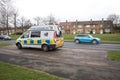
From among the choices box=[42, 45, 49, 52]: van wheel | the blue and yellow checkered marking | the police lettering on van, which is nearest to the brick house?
the blue and yellow checkered marking

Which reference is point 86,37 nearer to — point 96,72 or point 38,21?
point 96,72

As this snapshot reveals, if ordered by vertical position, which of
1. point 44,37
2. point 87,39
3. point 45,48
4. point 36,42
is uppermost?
point 44,37

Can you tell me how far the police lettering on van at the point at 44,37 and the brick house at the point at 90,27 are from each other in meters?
56.2

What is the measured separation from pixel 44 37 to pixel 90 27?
213 ft

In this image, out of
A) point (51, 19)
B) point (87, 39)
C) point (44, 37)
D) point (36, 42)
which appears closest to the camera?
point (44, 37)

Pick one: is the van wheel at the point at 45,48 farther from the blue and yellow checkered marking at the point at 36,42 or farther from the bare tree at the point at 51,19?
the bare tree at the point at 51,19

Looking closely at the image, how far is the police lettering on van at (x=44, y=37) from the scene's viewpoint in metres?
11.8

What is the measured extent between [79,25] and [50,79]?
73267 mm

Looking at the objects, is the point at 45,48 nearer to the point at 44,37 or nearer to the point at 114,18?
the point at 44,37

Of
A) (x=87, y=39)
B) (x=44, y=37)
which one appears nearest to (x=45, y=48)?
(x=44, y=37)

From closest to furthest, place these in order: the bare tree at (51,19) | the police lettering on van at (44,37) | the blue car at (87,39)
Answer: the police lettering on van at (44,37) < the blue car at (87,39) < the bare tree at (51,19)

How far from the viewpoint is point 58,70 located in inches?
257

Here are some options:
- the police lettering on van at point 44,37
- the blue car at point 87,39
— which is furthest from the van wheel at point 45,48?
the blue car at point 87,39

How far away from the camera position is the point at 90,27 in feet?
243
